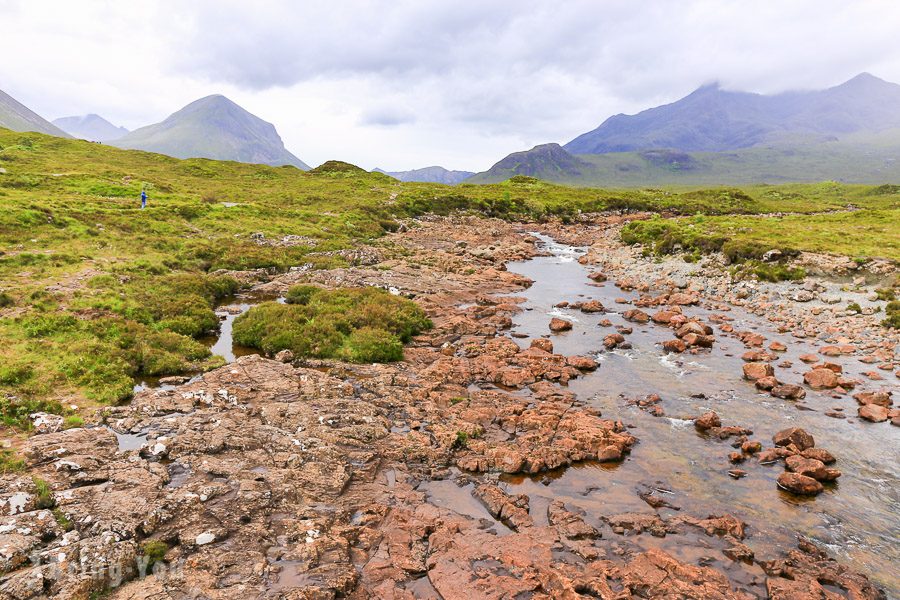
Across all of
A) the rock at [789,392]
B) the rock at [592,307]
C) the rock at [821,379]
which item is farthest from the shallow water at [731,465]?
the rock at [592,307]

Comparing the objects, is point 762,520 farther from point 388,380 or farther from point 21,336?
point 21,336

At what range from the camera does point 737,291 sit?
39906 millimetres

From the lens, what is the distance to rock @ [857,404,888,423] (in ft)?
65.8

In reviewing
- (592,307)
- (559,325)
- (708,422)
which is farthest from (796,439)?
(592,307)

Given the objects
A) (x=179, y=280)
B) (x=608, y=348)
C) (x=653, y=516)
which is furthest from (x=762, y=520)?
(x=179, y=280)

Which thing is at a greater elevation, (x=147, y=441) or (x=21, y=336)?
(x=21, y=336)

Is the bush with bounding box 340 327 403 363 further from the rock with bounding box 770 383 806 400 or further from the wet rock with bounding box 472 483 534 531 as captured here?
the rock with bounding box 770 383 806 400

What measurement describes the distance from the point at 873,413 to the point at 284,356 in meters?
28.4

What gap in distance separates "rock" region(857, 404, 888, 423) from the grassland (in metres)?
26.9

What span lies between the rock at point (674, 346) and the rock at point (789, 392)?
6009 mm

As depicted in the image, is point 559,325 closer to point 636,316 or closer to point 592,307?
point 592,307

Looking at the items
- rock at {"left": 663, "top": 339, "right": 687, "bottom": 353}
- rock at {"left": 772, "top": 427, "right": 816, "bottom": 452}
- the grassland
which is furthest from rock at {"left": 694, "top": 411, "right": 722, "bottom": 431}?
the grassland

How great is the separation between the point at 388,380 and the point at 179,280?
68.6 feet

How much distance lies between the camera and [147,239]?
139 feet
